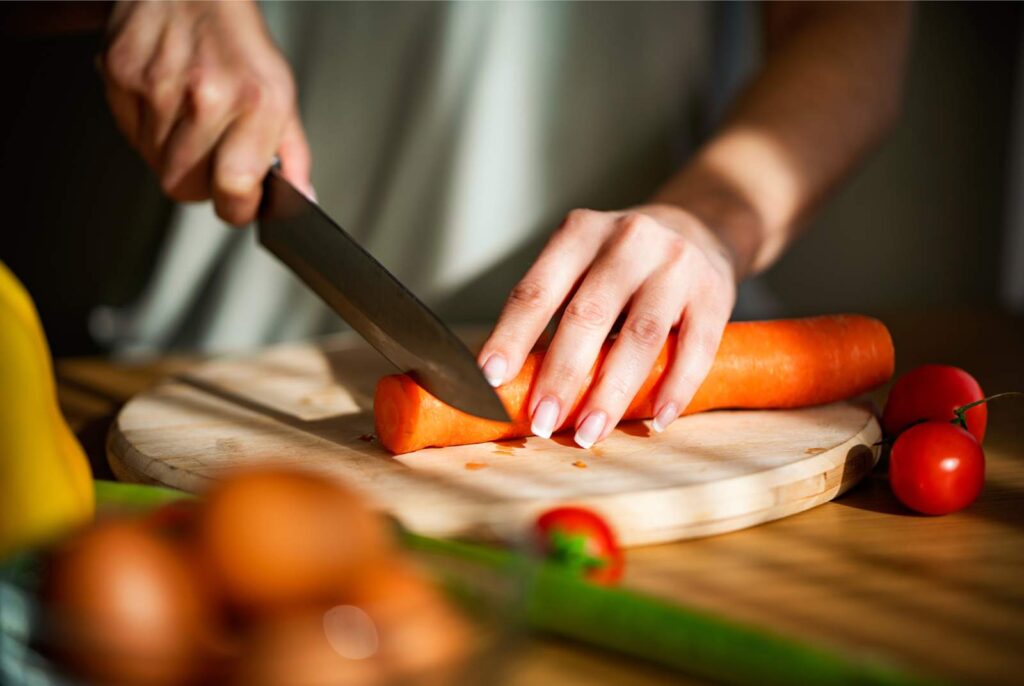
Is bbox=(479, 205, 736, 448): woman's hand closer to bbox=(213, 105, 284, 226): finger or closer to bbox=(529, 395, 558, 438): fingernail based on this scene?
bbox=(529, 395, 558, 438): fingernail

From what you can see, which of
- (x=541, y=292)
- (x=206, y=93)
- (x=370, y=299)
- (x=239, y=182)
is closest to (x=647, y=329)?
(x=541, y=292)

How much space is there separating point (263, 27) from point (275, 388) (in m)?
0.59

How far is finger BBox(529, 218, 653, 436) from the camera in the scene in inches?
46.7

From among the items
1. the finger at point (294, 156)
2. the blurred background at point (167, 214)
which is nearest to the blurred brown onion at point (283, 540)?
the finger at point (294, 156)

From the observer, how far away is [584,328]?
47.8 inches

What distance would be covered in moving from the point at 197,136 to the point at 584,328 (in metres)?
0.69

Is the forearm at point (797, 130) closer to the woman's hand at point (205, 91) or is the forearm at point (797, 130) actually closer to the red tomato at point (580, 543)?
the woman's hand at point (205, 91)

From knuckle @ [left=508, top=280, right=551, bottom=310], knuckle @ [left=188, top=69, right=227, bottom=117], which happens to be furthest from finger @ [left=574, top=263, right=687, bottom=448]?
knuckle @ [left=188, top=69, right=227, bottom=117]

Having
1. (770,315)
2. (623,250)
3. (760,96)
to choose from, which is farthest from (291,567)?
(770,315)

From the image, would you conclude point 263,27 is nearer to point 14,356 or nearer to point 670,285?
point 670,285

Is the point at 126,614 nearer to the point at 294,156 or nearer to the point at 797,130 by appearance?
the point at 294,156

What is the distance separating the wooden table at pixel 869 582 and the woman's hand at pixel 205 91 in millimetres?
458

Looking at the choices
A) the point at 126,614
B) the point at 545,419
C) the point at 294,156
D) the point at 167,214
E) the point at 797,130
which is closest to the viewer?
the point at 126,614

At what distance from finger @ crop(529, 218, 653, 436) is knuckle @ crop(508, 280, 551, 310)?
0.11 ft
